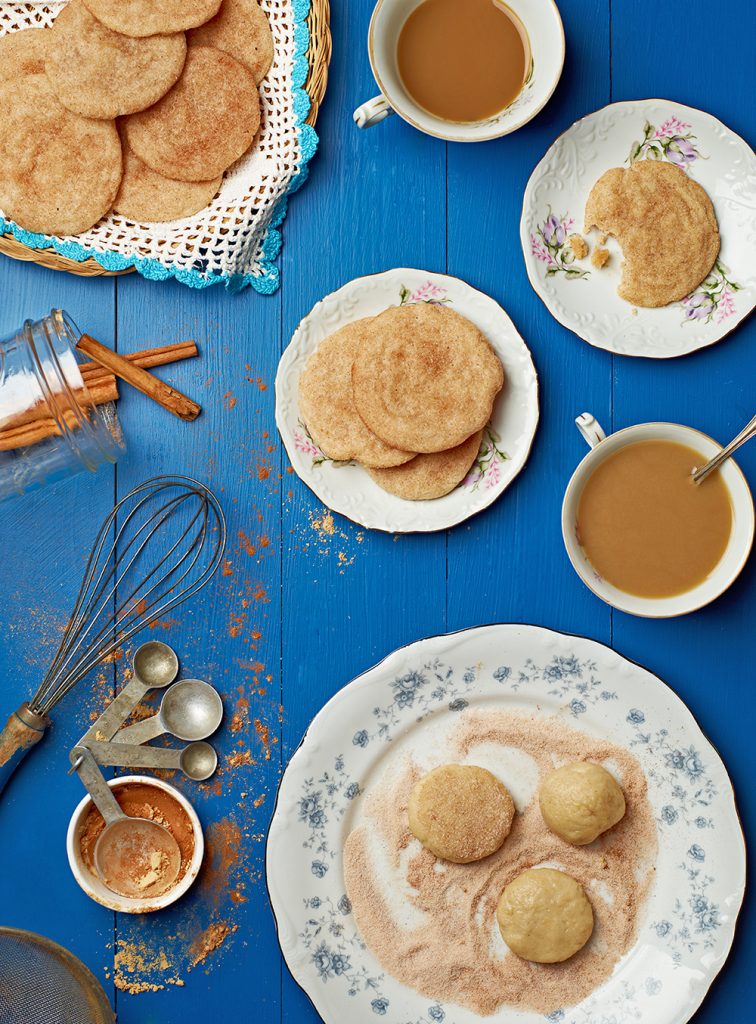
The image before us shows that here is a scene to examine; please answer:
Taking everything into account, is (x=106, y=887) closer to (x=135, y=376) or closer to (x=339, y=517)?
(x=339, y=517)

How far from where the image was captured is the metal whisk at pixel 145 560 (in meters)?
1.30

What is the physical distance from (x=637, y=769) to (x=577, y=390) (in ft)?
1.79

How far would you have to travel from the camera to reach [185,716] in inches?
Answer: 50.2

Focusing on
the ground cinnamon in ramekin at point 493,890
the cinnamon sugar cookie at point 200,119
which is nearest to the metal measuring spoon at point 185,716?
the ground cinnamon in ramekin at point 493,890

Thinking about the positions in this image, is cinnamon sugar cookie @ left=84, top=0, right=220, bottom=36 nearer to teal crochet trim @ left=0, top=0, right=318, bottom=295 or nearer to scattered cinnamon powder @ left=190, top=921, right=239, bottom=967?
teal crochet trim @ left=0, top=0, right=318, bottom=295

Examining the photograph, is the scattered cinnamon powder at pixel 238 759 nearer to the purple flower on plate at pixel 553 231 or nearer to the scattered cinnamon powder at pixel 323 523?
the scattered cinnamon powder at pixel 323 523

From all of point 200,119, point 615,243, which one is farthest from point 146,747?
point 615,243

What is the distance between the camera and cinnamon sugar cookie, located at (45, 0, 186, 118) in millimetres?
1188

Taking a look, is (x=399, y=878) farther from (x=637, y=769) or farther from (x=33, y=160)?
(x=33, y=160)

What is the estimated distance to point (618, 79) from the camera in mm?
1284

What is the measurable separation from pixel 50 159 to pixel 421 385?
0.59 meters

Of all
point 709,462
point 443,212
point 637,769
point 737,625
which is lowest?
point 637,769

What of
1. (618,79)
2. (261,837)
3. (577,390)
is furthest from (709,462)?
(261,837)

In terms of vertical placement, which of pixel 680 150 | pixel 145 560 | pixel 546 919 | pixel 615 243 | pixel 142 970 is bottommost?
pixel 142 970
